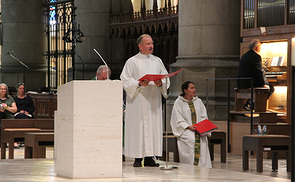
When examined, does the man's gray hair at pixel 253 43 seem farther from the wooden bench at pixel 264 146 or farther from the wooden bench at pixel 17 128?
the wooden bench at pixel 17 128

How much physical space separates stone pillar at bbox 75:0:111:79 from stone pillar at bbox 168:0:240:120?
592 cm

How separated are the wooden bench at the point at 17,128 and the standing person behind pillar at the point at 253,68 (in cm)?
408

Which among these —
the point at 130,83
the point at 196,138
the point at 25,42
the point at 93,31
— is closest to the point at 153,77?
the point at 130,83

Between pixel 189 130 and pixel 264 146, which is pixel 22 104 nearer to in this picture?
pixel 189 130

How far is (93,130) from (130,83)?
1.68 meters

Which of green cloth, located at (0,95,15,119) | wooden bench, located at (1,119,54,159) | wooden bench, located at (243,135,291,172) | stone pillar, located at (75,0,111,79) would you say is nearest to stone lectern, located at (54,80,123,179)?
wooden bench, located at (243,135,291,172)

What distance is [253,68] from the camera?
13.7m

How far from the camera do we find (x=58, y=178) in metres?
7.66

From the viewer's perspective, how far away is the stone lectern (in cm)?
745

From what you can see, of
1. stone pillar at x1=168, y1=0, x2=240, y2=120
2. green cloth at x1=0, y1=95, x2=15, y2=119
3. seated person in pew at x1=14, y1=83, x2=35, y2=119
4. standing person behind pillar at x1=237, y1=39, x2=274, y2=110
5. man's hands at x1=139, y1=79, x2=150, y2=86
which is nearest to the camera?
man's hands at x1=139, y1=79, x2=150, y2=86

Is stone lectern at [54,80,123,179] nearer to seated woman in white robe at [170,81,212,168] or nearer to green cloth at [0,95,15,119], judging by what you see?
seated woman in white robe at [170,81,212,168]

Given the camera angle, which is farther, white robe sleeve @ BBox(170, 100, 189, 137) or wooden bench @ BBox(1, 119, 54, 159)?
wooden bench @ BBox(1, 119, 54, 159)

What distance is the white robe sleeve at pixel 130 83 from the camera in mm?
9039

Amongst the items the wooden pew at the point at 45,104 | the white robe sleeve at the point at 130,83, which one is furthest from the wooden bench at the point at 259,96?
the wooden pew at the point at 45,104
